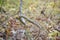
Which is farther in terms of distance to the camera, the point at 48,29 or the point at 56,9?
the point at 56,9

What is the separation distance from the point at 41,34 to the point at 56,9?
9.11ft

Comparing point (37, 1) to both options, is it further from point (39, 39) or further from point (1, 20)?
point (39, 39)

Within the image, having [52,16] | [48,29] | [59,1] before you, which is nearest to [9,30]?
[48,29]

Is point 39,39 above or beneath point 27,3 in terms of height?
beneath

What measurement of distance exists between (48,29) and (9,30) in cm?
95

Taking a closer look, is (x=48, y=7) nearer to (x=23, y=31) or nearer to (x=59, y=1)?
(x=59, y=1)

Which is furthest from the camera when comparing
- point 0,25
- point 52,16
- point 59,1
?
point 59,1

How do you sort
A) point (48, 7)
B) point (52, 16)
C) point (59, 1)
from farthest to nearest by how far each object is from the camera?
point (59, 1)
point (48, 7)
point (52, 16)

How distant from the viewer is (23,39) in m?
4.07

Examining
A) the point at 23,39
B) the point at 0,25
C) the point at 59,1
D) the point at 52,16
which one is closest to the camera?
the point at 23,39

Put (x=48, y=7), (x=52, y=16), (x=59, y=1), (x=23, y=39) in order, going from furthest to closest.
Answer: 1. (x=59, y=1)
2. (x=48, y=7)
3. (x=52, y=16)
4. (x=23, y=39)

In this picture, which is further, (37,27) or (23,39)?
(37,27)

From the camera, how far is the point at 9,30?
409 cm

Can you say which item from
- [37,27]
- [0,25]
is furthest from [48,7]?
[0,25]
